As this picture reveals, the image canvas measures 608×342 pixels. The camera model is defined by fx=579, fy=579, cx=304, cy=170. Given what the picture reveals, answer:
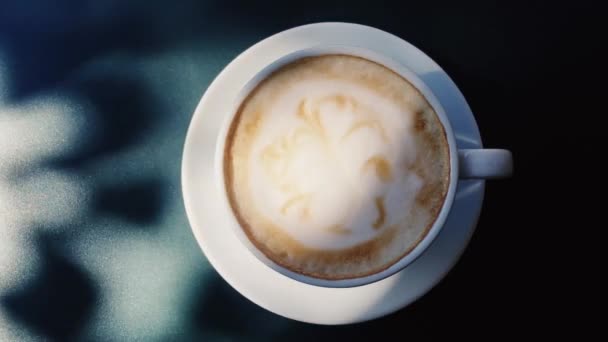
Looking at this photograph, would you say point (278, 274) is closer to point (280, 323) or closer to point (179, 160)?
point (280, 323)

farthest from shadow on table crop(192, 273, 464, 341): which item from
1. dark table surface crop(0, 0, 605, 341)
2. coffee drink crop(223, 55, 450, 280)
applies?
coffee drink crop(223, 55, 450, 280)

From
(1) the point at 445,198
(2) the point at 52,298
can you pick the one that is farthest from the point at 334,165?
(2) the point at 52,298

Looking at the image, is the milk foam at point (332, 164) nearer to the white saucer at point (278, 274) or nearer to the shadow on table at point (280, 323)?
the white saucer at point (278, 274)

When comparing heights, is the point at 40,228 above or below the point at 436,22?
below

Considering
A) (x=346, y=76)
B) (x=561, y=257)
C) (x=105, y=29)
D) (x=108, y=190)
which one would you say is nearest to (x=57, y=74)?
(x=105, y=29)

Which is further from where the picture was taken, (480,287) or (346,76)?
(480,287)

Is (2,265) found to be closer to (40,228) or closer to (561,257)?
(40,228)

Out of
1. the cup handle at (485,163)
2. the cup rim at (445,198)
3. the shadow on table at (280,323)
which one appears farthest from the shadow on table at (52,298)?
the cup handle at (485,163)
